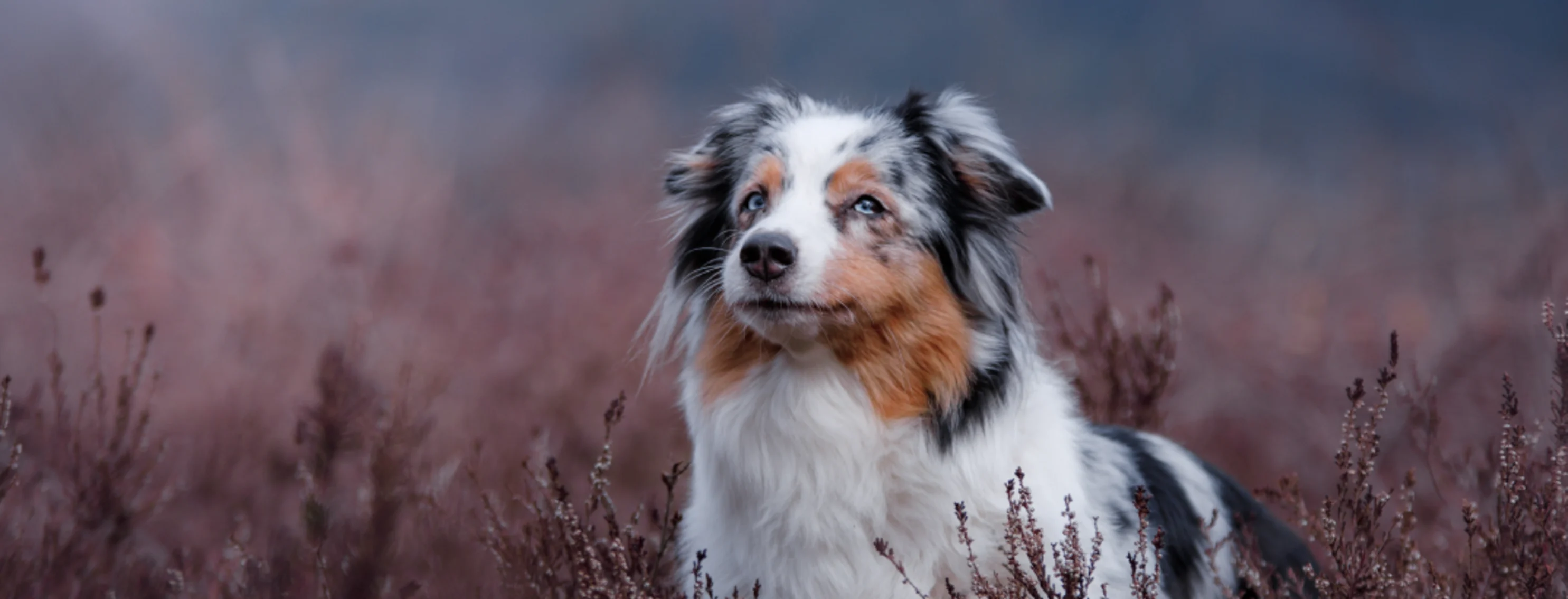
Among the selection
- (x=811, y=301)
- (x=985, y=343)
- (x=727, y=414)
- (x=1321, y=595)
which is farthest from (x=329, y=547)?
(x=1321, y=595)

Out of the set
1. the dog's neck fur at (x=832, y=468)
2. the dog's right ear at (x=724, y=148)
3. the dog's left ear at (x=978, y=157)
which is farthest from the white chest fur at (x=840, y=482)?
the dog's right ear at (x=724, y=148)

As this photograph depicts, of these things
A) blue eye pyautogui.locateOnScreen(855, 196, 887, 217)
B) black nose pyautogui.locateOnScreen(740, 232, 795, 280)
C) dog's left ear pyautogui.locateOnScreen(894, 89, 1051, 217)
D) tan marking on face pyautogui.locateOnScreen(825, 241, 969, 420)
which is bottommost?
tan marking on face pyautogui.locateOnScreen(825, 241, 969, 420)

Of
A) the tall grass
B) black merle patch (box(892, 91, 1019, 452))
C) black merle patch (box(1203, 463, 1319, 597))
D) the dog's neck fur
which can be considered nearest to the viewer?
the tall grass

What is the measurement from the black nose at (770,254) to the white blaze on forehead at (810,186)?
0.8 inches

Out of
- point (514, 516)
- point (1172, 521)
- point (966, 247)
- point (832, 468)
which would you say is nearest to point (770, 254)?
point (832, 468)

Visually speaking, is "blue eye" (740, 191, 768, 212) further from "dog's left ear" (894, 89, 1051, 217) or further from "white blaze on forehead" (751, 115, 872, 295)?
"dog's left ear" (894, 89, 1051, 217)

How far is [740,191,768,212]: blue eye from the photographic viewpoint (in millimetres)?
3180

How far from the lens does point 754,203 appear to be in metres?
3.21

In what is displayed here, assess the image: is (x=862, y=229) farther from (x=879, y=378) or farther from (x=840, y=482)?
(x=840, y=482)

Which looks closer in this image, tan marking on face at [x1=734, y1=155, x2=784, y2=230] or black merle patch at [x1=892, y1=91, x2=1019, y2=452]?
black merle patch at [x1=892, y1=91, x2=1019, y2=452]

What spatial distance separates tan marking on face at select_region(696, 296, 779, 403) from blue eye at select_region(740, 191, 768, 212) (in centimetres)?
24

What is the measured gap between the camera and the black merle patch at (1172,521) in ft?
10.8

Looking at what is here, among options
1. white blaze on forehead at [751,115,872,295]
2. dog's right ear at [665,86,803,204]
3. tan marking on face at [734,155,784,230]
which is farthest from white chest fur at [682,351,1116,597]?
dog's right ear at [665,86,803,204]

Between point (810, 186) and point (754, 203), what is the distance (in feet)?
0.63
